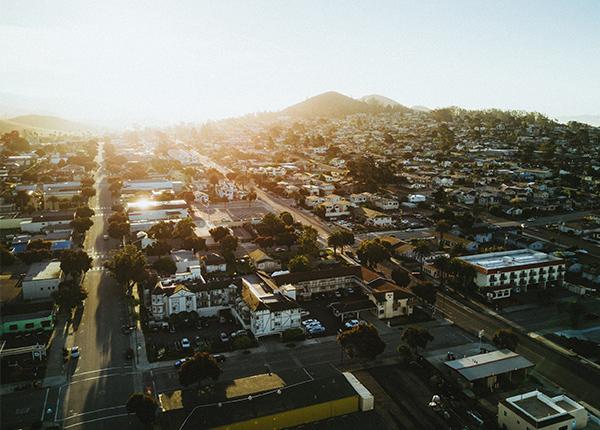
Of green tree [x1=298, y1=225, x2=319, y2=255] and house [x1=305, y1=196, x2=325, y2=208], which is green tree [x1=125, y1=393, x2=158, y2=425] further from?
house [x1=305, y1=196, x2=325, y2=208]

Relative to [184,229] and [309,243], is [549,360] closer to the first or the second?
[309,243]

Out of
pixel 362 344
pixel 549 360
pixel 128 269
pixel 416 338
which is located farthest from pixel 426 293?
pixel 128 269

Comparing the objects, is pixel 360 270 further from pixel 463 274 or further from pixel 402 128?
pixel 402 128

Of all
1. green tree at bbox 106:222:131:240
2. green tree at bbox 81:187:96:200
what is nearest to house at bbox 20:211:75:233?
green tree at bbox 106:222:131:240

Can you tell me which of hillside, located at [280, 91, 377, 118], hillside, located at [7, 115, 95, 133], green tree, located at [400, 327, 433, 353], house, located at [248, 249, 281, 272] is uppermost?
hillside, located at [280, 91, 377, 118]

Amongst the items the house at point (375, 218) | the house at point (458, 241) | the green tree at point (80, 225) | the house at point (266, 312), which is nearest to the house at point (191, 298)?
the house at point (266, 312)

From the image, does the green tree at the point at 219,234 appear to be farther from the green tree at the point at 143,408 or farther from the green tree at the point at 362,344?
the green tree at the point at 143,408
